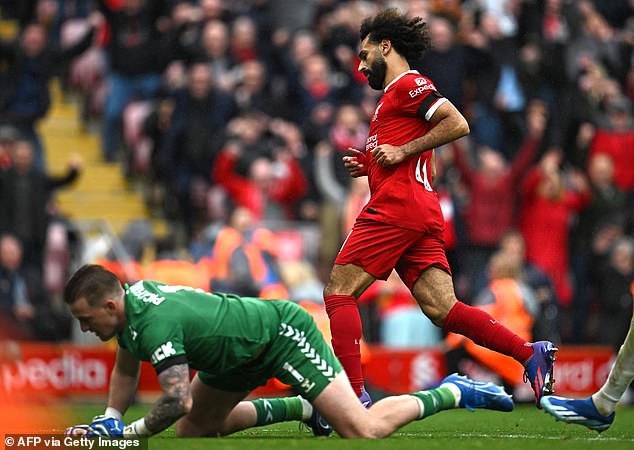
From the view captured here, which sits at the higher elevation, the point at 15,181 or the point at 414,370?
the point at 15,181

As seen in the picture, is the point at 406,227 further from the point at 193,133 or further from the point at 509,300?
the point at 193,133

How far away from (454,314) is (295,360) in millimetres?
1612

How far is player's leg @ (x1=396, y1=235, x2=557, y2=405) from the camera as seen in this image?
9359mm

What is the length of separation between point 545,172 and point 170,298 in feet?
30.6

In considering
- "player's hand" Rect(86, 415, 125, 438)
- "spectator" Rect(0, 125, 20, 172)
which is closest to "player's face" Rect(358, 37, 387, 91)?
"player's hand" Rect(86, 415, 125, 438)

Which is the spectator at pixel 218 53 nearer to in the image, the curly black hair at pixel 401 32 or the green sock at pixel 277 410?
the curly black hair at pixel 401 32

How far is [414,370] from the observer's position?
14.9 metres

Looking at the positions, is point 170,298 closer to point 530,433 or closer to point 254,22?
point 530,433

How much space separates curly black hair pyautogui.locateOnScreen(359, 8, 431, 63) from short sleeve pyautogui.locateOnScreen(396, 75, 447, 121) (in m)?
0.29

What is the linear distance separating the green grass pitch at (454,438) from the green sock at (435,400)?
18 cm

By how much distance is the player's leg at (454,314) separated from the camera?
9.36 metres

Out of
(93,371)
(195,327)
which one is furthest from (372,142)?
(93,371)

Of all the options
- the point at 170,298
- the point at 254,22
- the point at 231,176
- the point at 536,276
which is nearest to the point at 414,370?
the point at 536,276

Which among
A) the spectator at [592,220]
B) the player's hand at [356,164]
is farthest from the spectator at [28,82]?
the player's hand at [356,164]
